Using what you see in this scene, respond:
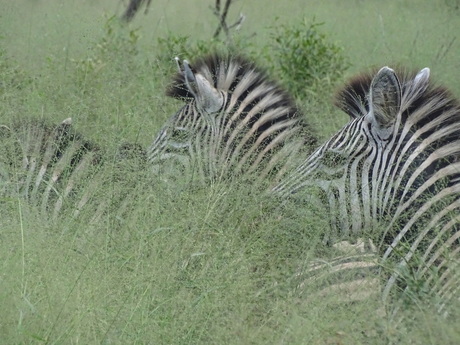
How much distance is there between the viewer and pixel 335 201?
4.69 m

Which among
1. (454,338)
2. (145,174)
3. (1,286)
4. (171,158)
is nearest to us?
(454,338)

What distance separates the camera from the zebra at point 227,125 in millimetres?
5758

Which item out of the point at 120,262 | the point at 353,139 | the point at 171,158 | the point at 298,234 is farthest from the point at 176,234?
the point at 171,158

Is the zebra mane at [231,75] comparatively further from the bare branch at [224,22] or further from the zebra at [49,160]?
the bare branch at [224,22]

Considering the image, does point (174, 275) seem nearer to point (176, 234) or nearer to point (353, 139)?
point (176, 234)

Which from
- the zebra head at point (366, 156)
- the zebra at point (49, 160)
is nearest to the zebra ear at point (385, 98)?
the zebra head at point (366, 156)

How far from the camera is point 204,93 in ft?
19.4

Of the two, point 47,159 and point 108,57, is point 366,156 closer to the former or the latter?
point 47,159

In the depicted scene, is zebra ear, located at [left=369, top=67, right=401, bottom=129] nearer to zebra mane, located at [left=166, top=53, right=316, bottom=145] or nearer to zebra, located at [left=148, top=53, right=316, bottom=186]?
zebra, located at [left=148, top=53, right=316, bottom=186]

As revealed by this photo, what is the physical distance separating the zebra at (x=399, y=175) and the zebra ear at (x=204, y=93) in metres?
1.23

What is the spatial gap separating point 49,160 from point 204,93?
0.98 metres

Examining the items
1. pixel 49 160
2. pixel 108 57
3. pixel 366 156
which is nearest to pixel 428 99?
pixel 366 156

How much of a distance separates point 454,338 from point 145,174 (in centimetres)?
232

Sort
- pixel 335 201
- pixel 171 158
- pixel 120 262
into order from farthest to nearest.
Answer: pixel 171 158, pixel 335 201, pixel 120 262
